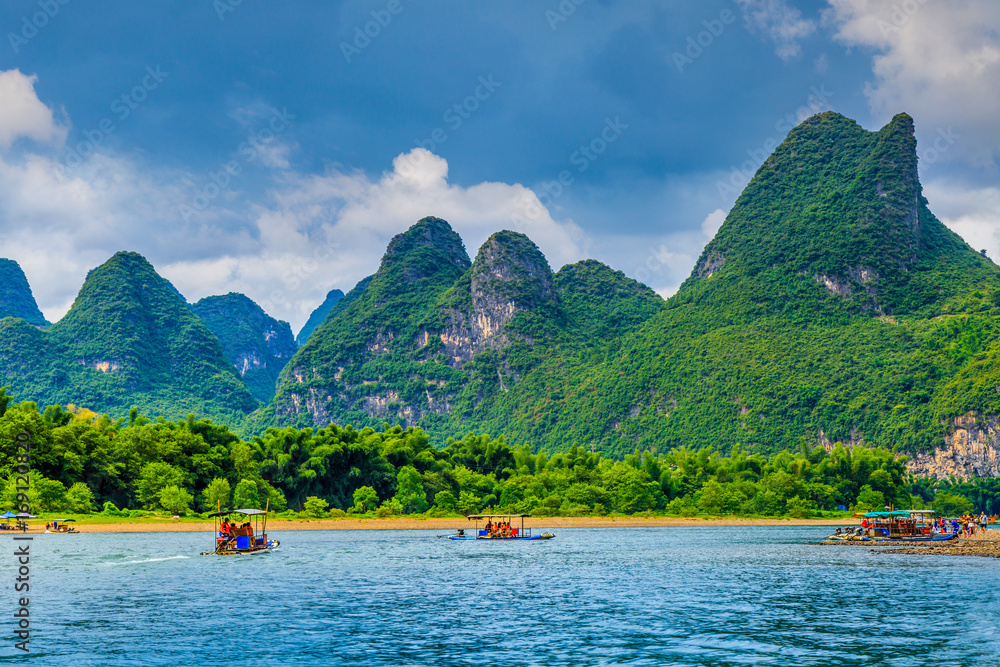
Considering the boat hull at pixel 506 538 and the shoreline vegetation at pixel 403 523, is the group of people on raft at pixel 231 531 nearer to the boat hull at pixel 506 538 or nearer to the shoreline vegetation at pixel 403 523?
the boat hull at pixel 506 538

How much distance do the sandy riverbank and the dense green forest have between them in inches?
115

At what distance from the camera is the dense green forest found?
260 ft

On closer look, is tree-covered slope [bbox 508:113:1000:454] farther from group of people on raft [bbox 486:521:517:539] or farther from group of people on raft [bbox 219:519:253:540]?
group of people on raft [bbox 219:519:253:540]

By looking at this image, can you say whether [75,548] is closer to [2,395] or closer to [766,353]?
[2,395]

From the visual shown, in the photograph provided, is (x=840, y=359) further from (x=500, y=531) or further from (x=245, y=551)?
(x=245, y=551)

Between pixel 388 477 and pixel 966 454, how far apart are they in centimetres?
9462

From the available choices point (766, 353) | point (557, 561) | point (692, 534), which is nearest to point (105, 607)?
point (557, 561)

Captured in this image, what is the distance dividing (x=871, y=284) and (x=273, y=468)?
14616 centimetres

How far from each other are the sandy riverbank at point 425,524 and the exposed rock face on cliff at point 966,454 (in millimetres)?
40153

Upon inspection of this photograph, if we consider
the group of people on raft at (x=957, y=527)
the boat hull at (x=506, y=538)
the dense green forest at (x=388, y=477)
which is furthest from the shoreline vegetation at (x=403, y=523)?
the group of people on raft at (x=957, y=527)

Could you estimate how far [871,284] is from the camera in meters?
187

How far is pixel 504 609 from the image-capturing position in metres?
30.0

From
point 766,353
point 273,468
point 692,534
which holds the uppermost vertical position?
point 766,353

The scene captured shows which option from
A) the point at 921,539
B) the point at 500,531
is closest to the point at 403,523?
the point at 500,531
